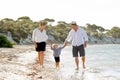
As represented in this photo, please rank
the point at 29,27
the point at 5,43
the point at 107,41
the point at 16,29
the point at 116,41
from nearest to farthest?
the point at 5,43 < the point at 16,29 < the point at 29,27 < the point at 107,41 < the point at 116,41

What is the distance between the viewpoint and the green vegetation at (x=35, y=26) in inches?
2550

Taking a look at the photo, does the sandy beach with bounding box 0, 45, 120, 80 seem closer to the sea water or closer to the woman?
the sea water

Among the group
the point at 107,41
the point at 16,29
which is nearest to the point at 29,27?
the point at 16,29

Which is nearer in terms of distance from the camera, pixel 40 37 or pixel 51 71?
pixel 51 71

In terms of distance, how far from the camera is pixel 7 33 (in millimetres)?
59406

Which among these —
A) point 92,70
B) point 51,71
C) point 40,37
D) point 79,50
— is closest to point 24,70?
point 51,71

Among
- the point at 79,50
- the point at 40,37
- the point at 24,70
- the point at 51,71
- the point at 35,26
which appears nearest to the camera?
the point at 24,70

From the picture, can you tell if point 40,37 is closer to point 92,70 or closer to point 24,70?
point 24,70

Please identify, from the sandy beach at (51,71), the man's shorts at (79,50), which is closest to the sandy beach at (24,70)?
the sandy beach at (51,71)

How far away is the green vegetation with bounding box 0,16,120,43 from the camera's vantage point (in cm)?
6478

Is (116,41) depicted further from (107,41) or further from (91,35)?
(91,35)

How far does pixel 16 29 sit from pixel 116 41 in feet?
232

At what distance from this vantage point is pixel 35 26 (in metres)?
83.4

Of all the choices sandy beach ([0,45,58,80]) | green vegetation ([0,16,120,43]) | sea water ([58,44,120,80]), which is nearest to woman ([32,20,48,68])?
sandy beach ([0,45,58,80])
